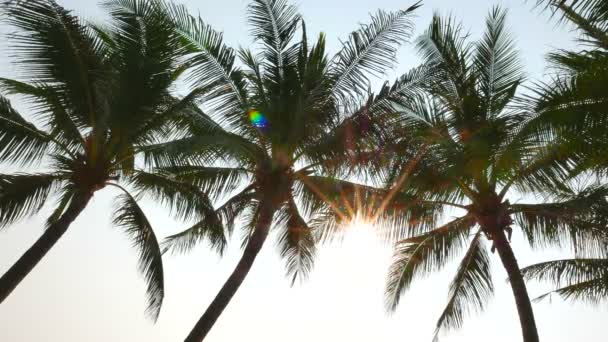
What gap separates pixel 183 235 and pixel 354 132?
3.89 meters

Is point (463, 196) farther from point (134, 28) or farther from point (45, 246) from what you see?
point (45, 246)

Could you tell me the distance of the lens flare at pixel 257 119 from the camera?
10.2 m

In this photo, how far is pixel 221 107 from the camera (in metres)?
→ 10.5

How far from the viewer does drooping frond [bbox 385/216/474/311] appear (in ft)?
38.9

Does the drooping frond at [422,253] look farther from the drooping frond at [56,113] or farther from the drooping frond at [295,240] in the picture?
the drooping frond at [56,113]

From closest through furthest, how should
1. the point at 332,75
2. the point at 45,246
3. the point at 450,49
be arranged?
1. the point at 45,246
2. the point at 332,75
3. the point at 450,49

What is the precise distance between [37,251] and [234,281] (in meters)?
2.99

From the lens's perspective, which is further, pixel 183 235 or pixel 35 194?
pixel 183 235

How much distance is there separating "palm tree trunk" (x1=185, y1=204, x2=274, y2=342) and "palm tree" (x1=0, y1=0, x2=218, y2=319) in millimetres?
1481

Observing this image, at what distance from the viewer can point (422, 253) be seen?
12.3m

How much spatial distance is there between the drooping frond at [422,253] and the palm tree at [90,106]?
16.7 feet

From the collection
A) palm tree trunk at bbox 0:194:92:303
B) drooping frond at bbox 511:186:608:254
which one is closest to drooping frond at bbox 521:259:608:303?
drooping frond at bbox 511:186:608:254

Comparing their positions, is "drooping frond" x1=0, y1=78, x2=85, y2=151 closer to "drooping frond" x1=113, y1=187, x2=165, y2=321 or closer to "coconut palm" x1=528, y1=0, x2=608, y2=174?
"drooping frond" x1=113, y1=187, x2=165, y2=321

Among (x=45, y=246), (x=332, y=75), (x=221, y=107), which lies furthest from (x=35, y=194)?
(x=332, y=75)
